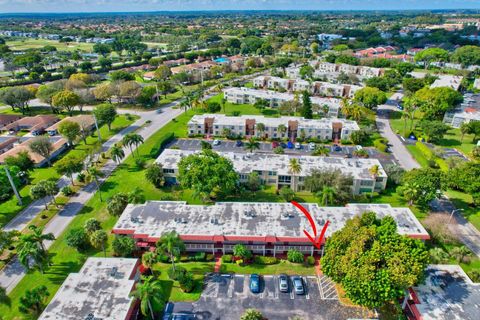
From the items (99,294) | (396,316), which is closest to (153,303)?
(99,294)

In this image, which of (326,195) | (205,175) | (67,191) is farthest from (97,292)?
(326,195)


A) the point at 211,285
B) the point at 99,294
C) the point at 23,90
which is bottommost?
the point at 211,285

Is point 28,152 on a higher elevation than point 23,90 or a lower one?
lower

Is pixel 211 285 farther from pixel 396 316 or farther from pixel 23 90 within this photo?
pixel 23 90

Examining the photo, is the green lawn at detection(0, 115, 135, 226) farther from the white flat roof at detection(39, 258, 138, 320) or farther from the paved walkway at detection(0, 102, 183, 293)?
the white flat roof at detection(39, 258, 138, 320)

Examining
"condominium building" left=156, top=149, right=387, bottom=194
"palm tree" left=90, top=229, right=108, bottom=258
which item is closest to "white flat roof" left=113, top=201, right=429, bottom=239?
"palm tree" left=90, top=229, right=108, bottom=258

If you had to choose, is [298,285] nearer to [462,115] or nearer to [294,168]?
[294,168]

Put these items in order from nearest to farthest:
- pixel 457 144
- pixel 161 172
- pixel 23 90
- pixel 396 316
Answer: pixel 396 316, pixel 161 172, pixel 457 144, pixel 23 90
